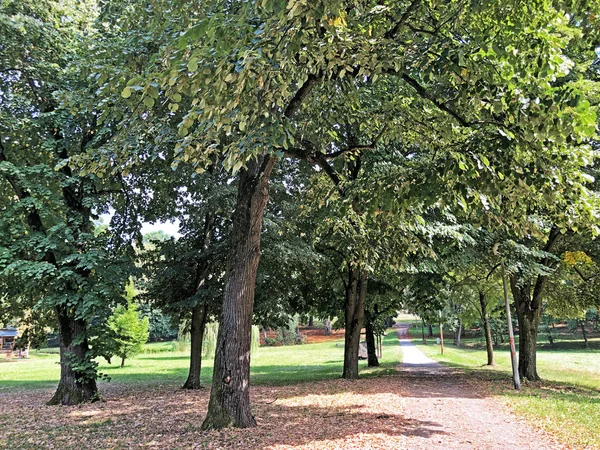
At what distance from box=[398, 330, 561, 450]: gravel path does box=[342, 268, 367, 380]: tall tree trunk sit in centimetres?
309

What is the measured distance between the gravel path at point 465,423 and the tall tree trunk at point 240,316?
2.75 m

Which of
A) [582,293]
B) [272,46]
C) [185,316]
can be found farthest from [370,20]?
[582,293]

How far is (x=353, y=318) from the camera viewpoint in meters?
14.7

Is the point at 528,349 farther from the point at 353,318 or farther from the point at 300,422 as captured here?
the point at 300,422

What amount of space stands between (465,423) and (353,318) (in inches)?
Result: 283

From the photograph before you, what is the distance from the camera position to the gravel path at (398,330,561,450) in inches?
247

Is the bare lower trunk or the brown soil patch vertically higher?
the bare lower trunk

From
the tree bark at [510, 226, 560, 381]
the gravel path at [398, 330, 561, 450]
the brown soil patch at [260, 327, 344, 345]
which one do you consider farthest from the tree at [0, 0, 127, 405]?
the brown soil patch at [260, 327, 344, 345]

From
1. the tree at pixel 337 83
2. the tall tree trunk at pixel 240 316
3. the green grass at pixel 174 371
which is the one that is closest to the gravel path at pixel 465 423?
the tall tree trunk at pixel 240 316

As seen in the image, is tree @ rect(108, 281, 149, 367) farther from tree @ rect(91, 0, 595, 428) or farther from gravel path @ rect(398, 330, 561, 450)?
tree @ rect(91, 0, 595, 428)

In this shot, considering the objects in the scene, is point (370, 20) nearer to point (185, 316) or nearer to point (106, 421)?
point (106, 421)

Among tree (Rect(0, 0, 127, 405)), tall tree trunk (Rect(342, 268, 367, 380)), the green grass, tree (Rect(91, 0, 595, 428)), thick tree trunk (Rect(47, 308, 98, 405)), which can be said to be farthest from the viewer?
the green grass

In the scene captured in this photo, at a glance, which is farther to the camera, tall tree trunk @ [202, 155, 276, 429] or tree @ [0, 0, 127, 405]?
tree @ [0, 0, 127, 405]

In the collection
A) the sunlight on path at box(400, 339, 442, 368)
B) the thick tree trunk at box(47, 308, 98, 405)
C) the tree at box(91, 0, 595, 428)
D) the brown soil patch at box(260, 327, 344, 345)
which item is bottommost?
the brown soil patch at box(260, 327, 344, 345)
